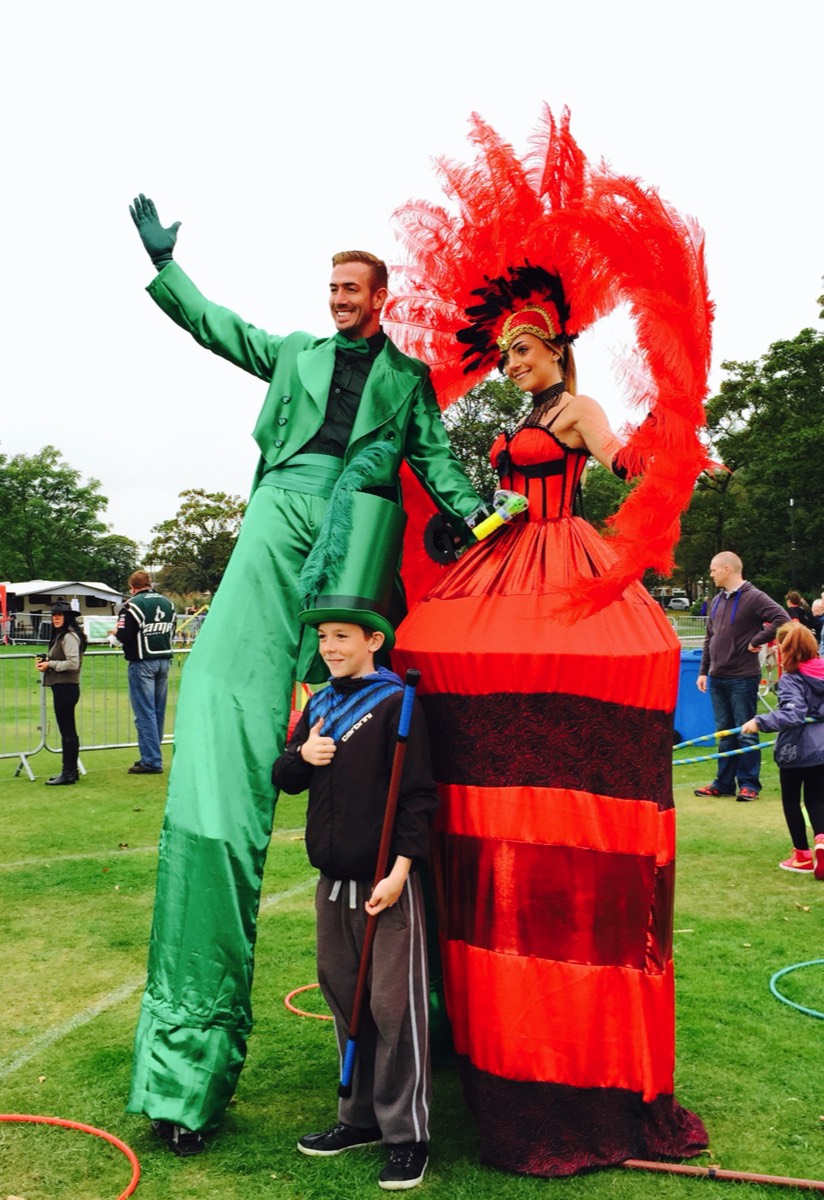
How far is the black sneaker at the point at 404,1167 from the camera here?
9.13 feet

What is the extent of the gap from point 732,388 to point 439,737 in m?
35.6

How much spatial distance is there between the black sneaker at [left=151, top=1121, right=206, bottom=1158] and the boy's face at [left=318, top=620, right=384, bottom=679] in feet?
4.47

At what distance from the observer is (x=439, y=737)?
3109 millimetres

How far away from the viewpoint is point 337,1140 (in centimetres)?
302

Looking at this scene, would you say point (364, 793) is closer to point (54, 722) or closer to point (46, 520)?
point (54, 722)

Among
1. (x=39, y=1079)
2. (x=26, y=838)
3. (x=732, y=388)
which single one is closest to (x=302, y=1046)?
(x=39, y=1079)

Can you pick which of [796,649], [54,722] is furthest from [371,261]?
[54,722]

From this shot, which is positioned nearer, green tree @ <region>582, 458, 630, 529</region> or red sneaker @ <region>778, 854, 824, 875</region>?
green tree @ <region>582, 458, 630, 529</region>

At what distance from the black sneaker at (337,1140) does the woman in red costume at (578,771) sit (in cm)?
32

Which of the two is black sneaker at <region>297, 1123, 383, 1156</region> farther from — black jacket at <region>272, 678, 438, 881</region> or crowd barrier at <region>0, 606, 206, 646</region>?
crowd barrier at <region>0, 606, 206, 646</region>

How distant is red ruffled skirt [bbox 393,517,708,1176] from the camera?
2859 millimetres

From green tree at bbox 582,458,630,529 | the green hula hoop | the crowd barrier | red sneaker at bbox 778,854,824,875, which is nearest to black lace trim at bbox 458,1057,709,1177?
the green hula hoop

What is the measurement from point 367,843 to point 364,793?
14cm

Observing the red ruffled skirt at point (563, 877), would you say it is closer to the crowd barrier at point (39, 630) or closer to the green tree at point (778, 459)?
the crowd barrier at point (39, 630)
